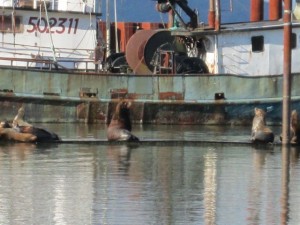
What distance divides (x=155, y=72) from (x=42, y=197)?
55.4 ft

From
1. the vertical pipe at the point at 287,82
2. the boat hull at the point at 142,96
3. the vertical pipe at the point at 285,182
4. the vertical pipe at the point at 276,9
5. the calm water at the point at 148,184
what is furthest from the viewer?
the vertical pipe at the point at 276,9

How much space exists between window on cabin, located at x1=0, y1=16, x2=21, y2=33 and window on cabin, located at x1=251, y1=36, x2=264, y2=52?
684 centimetres

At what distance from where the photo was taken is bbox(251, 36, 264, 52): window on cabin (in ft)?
111

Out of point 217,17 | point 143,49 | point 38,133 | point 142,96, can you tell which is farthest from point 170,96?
point 38,133

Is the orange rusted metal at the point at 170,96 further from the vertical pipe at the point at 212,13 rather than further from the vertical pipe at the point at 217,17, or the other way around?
the vertical pipe at the point at 212,13

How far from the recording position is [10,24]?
1433 inches

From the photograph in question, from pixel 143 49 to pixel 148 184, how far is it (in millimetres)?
15362

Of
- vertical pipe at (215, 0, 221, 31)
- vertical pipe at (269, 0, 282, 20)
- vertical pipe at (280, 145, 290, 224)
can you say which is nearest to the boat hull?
vertical pipe at (215, 0, 221, 31)

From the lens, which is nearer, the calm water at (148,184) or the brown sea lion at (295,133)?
the calm water at (148,184)

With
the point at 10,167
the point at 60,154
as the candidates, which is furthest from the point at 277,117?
the point at 10,167

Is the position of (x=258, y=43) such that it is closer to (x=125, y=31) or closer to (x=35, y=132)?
(x=35, y=132)

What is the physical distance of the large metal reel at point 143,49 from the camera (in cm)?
3488

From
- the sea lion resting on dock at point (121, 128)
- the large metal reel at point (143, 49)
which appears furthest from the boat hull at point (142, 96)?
the sea lion resting on dock at point (121, 128)

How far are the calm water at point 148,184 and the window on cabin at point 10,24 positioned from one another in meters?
10.8
